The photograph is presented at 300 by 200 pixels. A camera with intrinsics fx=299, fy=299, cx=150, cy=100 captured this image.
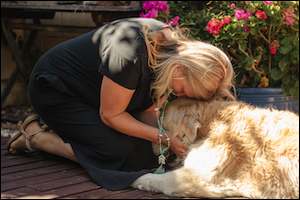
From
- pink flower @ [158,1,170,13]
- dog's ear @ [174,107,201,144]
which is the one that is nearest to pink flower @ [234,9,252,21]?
pink flower @ [158,1,170,13]

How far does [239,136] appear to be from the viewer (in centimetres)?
187

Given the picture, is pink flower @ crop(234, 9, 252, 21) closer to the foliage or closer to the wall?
the foliage

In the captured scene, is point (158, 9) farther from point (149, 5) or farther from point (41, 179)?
point (41, 179)

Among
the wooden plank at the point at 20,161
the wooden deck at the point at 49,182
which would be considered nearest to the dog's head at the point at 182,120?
the wooden deck at the point at 49,182

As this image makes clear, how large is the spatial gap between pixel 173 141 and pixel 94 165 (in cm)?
61

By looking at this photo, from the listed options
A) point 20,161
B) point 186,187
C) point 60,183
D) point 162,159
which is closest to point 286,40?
point 162,159

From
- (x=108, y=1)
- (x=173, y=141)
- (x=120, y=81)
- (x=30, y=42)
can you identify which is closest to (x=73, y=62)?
(x=120, y=81)

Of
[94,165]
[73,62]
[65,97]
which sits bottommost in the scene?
[94,165]

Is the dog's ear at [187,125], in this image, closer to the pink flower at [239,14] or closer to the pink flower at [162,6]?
the pink flower at [239,14]

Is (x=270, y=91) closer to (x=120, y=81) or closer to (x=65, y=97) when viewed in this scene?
(x=120, y=81)

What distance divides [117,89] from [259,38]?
170 cm

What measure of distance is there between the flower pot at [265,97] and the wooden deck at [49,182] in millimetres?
1492

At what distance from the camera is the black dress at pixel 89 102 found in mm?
2090

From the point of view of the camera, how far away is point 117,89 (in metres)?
1.94
